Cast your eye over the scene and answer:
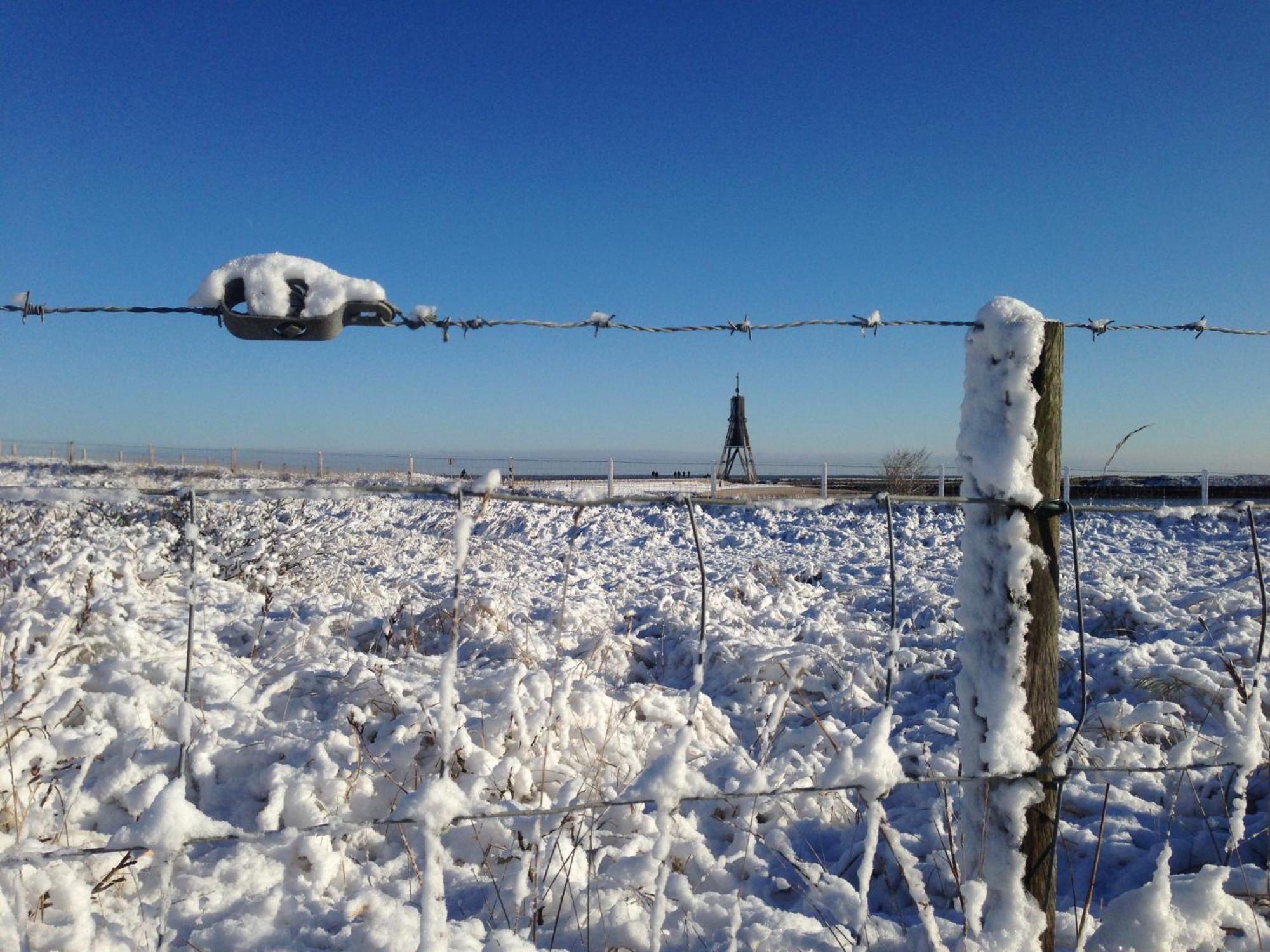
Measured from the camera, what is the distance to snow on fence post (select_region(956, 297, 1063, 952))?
177 cm

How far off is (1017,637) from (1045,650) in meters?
0.08

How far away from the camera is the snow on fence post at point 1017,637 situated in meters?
1.77

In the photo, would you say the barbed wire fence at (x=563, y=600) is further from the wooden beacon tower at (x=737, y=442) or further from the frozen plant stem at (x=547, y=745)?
the wooden beacon tower at (x=737, y=442)

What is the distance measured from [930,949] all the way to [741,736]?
1.86 metres

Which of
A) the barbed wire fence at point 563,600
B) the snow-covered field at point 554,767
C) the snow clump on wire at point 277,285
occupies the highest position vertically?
the snow clump on wire at point 277,285

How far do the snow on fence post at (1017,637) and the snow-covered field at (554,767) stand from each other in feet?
0.32

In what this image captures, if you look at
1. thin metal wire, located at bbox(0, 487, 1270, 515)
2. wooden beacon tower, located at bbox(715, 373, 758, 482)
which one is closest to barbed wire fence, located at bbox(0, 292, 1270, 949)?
thin metal wire, located at bbox(0, 487, 1270, 515)

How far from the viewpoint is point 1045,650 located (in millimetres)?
1792

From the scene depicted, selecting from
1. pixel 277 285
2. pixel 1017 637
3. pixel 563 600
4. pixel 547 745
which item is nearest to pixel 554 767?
pixel 547 745

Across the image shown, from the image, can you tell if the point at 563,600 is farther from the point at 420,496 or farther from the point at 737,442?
the point at 737,442

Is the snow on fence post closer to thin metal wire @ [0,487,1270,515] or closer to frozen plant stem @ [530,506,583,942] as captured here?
thin metal wire @ [0,487,1270,515]

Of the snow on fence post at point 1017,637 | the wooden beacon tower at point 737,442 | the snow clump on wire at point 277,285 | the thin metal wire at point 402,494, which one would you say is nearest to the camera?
the thin metal wire at point 402,494

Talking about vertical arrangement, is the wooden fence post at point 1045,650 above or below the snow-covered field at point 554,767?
above

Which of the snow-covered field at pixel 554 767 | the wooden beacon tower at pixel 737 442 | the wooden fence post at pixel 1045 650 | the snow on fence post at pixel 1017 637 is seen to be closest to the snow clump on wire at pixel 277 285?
the snow-covered field at pixel 554 767
